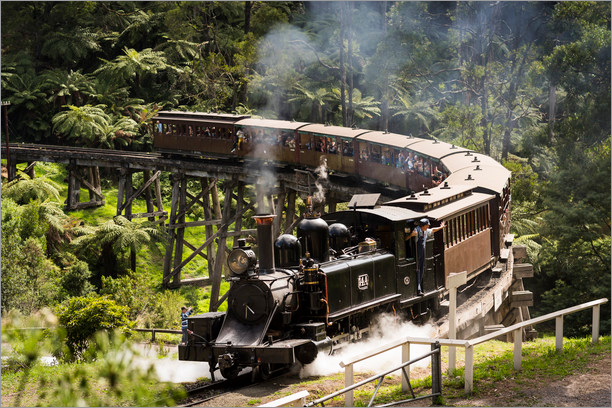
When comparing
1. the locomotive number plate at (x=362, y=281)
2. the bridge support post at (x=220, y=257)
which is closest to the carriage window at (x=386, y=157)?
the bridge support post at (x=220, y=257)

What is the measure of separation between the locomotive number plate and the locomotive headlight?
6.08 ft

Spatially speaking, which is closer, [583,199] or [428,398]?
[428,398]

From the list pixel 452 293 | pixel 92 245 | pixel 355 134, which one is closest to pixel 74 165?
pixel 92 245

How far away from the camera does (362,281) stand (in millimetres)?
11742

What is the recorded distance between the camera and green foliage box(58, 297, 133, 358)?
1372 centimetres

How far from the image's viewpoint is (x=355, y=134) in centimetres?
2397

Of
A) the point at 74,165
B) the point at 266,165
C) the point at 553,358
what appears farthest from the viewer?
the point at 74,165

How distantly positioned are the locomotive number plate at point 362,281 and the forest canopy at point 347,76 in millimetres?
11224

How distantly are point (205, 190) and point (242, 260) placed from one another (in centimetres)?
1679

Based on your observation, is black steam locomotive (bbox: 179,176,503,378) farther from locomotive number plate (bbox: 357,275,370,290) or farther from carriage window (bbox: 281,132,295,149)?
carriage window (bbox: 281,132,295,149)

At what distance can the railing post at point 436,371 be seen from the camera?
8039 mm

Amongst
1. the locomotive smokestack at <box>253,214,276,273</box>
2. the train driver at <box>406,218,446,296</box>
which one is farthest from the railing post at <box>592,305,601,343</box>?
the locomotive smokestack at <box>253,214,276,273</box>

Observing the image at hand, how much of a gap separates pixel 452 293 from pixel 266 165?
17.7 metres

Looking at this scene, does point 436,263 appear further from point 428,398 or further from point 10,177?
point 10,177
